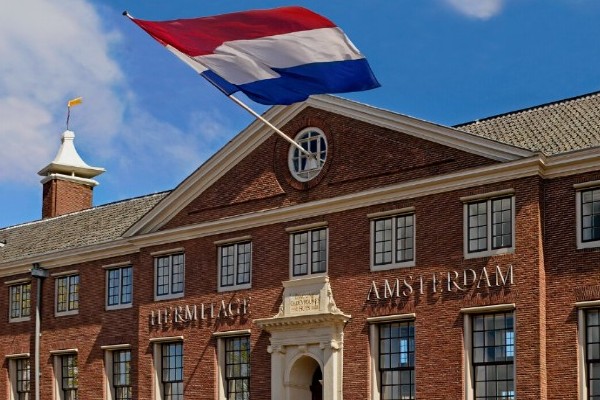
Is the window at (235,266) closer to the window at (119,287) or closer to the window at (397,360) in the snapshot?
the window at (119,287)

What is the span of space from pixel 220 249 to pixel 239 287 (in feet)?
5.26

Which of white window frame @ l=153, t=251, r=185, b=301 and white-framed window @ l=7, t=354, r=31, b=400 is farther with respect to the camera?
white-framed window @ l=7, t=354, r=31, b=400

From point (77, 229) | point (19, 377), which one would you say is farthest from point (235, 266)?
point (19, 377)

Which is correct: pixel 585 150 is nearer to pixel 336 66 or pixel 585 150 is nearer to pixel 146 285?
pixel 336 66

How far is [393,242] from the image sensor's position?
106ft

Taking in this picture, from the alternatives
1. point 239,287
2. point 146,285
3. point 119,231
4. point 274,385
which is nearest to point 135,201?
point 119,231

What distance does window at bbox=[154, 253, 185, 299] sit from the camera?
38312 mm

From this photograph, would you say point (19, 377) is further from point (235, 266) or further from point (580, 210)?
point (580, 210)

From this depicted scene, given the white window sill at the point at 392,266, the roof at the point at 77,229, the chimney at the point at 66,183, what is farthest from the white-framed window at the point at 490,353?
the chimney at the point at 66,183

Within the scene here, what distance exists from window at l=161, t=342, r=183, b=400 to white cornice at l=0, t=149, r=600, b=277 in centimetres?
349

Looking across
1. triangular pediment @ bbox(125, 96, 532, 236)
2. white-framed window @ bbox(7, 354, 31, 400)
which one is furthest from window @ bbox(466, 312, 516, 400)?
white-framed window @ bbox(7, 354, 31, 400)

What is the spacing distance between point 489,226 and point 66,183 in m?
26.5

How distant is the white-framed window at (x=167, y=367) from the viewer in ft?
125

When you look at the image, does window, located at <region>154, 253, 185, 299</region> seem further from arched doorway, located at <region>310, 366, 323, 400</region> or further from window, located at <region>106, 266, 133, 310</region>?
arched doorway, located at <region>310, 366, 323, 400</region>
